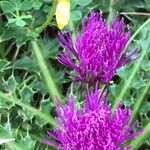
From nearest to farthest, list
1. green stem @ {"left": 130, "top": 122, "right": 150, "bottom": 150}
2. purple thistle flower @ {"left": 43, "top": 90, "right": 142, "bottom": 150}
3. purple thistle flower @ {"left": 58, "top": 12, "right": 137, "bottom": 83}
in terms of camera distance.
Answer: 1. purple thistle flower @ {"left": 43, "top": 90, "right": 142, "bottom": 150}
2. purple thistle flower @ {"left": 58, "top": 12, "right": 137, "bottom": 83}
3. green stem @ {"left": 130, "top": 122, "right": 150, "bottom": 150}

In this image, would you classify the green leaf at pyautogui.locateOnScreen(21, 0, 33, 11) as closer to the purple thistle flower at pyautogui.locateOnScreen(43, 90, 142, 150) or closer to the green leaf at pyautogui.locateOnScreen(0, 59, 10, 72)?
the green leaf at pyautogui.locateOnScreen(0, 59, 10, 72)

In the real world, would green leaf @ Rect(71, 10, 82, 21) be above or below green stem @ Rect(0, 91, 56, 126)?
above

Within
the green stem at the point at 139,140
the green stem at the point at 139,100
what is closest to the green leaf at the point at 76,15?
the green stem at the point at 139,100

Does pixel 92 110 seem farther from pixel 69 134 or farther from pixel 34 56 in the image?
pixel 34 56

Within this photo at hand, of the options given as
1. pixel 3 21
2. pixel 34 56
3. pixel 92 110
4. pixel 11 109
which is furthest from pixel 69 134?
pixel 3 21

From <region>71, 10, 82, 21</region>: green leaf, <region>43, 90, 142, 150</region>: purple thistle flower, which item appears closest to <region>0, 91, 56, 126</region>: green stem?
<region>43, 90, 142, 150</region>: purple thistle flower

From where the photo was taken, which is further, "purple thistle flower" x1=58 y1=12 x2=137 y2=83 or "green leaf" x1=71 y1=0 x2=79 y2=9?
"green leaf" x1=71 y1=0 x2=79 y2=9

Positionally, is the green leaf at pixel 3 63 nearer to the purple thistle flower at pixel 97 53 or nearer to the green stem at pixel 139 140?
the purple thistle flower at pixel 97 53
